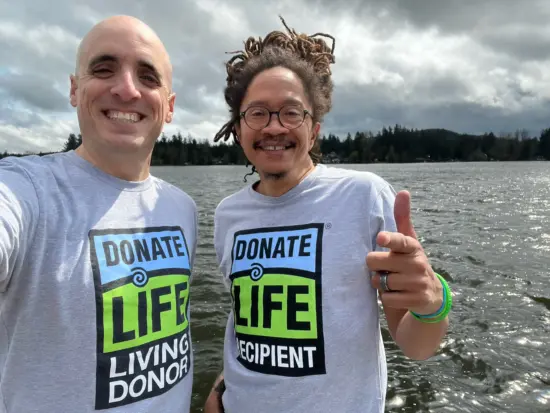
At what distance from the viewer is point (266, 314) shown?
249 cm

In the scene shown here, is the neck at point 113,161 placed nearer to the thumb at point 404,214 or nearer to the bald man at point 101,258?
the bald man at point 101,258

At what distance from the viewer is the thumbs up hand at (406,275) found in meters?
1.90

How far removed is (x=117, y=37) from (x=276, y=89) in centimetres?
105

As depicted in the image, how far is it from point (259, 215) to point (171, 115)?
99 cm

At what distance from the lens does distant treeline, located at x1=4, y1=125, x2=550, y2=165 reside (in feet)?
512

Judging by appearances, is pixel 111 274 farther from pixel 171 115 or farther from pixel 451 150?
pixel 451 150

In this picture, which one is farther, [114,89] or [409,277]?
[114,89]

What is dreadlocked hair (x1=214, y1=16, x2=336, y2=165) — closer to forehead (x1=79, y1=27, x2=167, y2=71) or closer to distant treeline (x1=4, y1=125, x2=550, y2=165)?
forehead (x1=79, y1=27, x2=167, y2=71)

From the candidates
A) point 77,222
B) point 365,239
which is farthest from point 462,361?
point 77,222

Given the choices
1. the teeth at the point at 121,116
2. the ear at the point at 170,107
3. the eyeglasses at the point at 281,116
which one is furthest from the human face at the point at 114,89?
the eyeglasses at the point at 281,116

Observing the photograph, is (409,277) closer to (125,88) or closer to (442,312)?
(442,312)

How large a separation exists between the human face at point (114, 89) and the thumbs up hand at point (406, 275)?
1.58 meters

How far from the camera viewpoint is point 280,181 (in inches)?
109

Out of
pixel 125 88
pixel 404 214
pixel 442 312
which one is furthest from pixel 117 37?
pixel 442 312
